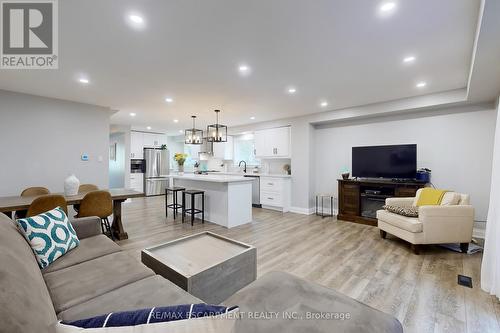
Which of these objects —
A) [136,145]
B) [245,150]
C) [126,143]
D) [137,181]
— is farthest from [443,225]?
[136,145]

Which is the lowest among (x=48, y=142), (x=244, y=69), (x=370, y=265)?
(x=370, y=265)

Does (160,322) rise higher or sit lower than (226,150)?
lower

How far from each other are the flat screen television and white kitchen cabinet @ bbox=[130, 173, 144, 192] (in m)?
7.14

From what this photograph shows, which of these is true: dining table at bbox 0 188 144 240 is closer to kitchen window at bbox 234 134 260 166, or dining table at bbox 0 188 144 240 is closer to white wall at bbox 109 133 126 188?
white wall at bbox 109 133 126 188

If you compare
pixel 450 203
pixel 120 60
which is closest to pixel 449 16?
pixel 450 203

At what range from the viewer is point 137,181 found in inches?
320

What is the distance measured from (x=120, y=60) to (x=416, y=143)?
538cm

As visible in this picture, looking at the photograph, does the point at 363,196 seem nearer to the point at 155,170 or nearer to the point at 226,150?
the point at 226,150

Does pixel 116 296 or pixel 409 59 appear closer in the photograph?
pixel 116 296

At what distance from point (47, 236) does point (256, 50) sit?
2647mm

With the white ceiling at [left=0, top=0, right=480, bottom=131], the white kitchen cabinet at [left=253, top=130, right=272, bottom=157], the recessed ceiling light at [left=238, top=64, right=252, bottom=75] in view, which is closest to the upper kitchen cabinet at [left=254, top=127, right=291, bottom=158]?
the white kitchen cabinet at [left=253, top=130, right=272, bottom=157]

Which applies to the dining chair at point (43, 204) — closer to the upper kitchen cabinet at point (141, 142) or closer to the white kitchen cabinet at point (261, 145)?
the white kitchen cabinet at point (261, 145)

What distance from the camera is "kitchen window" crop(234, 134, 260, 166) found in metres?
7.57

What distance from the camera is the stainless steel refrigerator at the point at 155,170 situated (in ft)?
27.1
